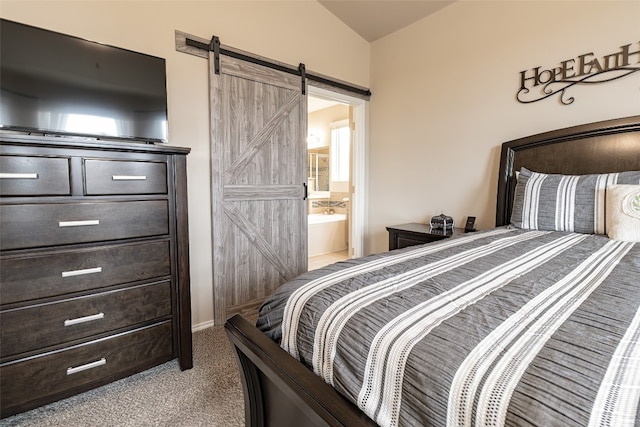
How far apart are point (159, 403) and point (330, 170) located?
16.6 feet

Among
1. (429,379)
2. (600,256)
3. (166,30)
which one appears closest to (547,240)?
(600,256)

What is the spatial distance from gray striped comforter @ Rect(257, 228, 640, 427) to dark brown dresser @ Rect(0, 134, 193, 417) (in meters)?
0.98

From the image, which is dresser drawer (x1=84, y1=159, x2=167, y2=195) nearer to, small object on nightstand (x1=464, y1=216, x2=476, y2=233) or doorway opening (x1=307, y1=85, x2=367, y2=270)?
small object on nightstand (x1=464, y1=216, x2=476, y2=233)

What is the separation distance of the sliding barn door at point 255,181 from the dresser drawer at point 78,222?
0.82m

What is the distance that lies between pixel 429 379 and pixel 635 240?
1.76 metres

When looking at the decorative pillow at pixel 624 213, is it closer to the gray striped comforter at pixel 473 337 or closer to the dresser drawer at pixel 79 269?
the gray striped comforter at pixel 473 337

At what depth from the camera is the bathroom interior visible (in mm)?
5430

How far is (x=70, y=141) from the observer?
143 centimetres

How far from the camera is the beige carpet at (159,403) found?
4.90 feet

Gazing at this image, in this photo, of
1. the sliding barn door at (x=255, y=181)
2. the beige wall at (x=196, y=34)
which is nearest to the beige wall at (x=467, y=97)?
the beige wall at (x=196, y=34)

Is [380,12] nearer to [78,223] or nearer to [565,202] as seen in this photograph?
[565,202]

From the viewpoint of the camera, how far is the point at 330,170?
6.21 m

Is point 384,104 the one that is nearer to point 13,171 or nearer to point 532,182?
point 532,182

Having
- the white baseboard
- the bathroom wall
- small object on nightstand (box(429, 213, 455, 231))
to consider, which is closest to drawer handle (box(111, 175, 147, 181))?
the white baseboard
